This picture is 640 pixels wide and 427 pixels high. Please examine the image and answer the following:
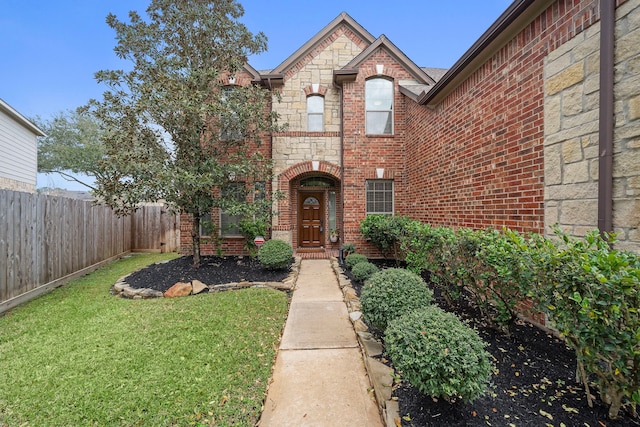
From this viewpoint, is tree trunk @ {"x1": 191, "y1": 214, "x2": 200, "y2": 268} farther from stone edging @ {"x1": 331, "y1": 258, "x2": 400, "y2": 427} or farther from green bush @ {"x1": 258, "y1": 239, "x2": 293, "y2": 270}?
stone edging @ {"x1": 331, "y1": 258, "x2": 400, "y2": 427}

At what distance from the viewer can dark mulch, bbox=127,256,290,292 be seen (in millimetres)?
5586

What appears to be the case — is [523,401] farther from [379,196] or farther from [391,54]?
[391,54]

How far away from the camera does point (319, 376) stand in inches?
103

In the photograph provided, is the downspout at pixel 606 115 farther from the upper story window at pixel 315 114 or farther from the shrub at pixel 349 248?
the upper story window at pixel 315 114

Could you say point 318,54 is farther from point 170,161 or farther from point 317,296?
point 317,296

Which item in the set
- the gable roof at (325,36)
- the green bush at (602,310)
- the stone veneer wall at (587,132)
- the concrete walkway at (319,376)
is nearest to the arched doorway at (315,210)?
the gable roof at (325,36)

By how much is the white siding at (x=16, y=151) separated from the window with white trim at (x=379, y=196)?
1348 centimetres

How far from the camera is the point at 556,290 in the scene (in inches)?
74.7

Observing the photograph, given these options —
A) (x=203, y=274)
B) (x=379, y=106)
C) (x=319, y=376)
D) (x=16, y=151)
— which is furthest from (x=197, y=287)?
(x=16, y=151)

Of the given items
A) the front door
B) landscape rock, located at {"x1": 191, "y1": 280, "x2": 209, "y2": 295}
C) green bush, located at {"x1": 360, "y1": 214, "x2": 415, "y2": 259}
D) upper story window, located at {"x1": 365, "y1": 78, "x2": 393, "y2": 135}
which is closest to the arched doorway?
the front door

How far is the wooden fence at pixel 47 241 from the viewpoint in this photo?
178 inches

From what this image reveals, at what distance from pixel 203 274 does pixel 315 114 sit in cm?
572

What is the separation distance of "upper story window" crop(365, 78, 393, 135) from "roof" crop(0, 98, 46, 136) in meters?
13.0

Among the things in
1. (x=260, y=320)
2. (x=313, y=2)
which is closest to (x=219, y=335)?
(x=260, y=320)
